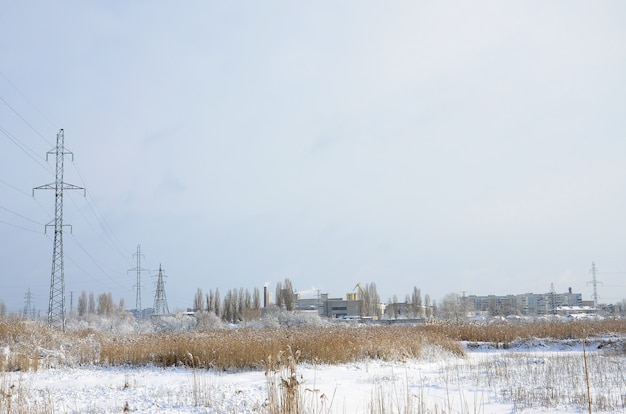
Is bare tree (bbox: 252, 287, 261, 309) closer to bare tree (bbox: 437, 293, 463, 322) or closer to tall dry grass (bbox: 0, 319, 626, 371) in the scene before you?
bare tree (bbox: 437, 293, 463, 322)

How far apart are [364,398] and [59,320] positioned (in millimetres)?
24794

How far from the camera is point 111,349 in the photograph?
17031 mm

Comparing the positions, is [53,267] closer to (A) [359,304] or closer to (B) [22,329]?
(B) [22,329]

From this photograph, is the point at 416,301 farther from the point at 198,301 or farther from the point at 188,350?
the point at 188,350

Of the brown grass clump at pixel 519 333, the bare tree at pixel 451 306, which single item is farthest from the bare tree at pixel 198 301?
the brown grass clump at pixel 519 333

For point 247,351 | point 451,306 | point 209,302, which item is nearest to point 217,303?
point 209,302

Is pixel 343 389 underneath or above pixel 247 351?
underneath

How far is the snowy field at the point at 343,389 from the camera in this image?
9102mm

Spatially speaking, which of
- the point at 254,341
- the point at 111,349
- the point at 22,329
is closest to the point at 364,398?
the point at 254,341

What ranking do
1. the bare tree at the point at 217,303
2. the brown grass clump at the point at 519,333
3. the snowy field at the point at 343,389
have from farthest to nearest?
the bare tree at the point at 217,303, the brown grass clump at the point at 519,333, the snowy field at the point at 343,389

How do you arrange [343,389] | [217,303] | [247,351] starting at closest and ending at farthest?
[343,389] → [247,351] → [217,303]

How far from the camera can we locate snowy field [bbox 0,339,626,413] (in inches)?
358

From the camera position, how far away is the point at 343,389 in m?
11.7

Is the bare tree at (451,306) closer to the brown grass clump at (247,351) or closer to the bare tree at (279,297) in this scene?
the bare tree at (279,297)
